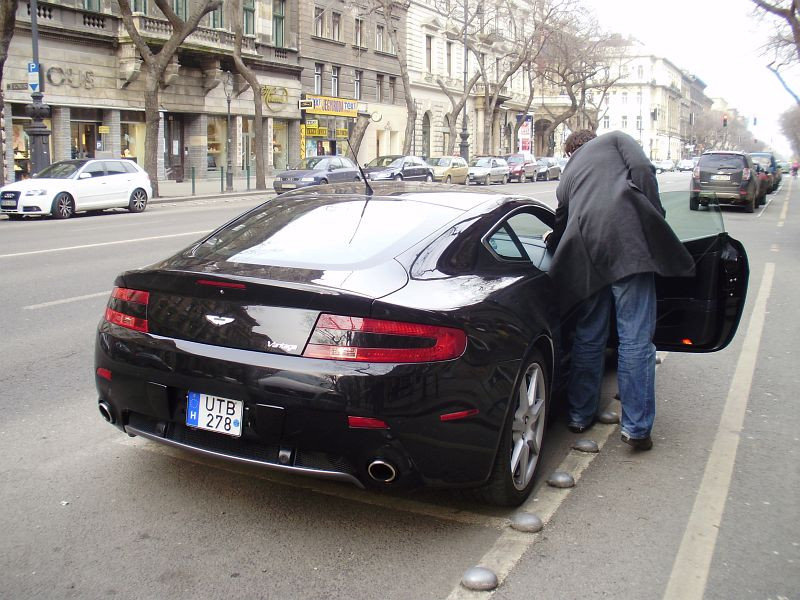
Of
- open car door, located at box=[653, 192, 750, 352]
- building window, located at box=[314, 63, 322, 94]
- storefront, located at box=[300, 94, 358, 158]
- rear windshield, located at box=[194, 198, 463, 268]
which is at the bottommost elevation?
open car door, located at box=[653, 192, 750, 352]

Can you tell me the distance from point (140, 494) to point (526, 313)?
1965mm

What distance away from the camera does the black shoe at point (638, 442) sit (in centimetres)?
452

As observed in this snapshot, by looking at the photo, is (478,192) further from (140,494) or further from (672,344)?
(140,494)

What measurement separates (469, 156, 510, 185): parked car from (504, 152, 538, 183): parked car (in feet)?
5.73

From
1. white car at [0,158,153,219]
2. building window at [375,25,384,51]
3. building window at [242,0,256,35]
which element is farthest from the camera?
building window at [375,25,384,51]

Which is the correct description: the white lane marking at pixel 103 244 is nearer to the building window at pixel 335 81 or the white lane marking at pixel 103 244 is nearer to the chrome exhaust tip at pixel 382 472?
the chrome exhaust tip at pixel 382 472

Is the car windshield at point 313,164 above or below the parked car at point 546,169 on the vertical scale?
below

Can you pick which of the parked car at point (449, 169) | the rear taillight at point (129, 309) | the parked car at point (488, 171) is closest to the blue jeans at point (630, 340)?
the rear taillight at point (129, 309)

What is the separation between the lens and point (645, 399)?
176 inches

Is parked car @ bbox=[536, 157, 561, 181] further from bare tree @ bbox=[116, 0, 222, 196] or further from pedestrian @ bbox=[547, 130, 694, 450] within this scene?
pedestrian @ bbox=[547, 130, 694, 450]

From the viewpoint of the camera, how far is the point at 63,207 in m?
19.9

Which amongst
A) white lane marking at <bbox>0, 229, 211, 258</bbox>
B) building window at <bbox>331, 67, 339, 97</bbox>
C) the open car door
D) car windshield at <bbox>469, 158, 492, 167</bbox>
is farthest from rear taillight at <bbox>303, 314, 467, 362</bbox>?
building window at <bbox>331, 67, 339, 97</bbox>

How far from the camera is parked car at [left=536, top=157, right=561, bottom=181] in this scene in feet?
174

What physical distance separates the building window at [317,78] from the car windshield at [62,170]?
24.2 m
